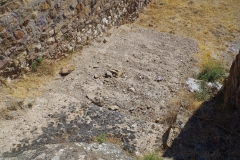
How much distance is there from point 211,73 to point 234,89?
948 millimetres

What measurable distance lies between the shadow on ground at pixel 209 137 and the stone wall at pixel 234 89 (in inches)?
3.9

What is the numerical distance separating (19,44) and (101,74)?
51.8 inches

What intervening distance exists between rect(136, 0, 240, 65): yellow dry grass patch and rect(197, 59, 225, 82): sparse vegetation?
0.39m

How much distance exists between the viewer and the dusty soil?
3814mm

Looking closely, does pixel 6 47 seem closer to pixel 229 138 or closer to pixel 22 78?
pixel 22 78

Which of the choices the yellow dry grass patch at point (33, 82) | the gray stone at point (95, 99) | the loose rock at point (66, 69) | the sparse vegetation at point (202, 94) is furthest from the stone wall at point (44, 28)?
the sparse vegetation at point (202, 94)

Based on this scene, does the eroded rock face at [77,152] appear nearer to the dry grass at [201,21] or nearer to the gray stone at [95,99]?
the gray stone at [95,99]

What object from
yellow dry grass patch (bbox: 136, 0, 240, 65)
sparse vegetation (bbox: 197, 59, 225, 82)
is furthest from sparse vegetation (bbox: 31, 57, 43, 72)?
yellow dry grass patch (bbox: 136, 0, 240, 65)

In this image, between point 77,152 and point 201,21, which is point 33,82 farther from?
point 201,21

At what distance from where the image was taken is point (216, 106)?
4.17 meters

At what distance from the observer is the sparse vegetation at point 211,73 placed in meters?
4.93

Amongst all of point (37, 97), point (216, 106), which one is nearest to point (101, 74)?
point (37, 97)

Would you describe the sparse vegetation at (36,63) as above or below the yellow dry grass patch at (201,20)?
above

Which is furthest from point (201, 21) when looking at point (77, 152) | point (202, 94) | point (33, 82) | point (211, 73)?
point (77, 152)
